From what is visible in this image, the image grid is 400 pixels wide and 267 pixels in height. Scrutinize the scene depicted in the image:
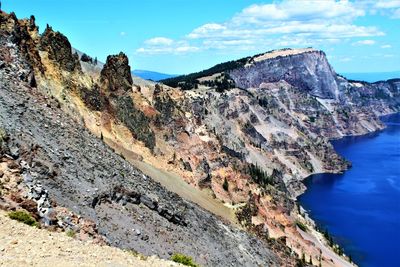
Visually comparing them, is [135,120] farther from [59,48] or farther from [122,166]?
[122,166]

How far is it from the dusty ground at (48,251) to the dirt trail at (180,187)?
38280 millimetres

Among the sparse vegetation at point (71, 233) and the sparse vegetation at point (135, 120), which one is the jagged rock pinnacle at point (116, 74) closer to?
the sparse vegetation at point (135, 120)

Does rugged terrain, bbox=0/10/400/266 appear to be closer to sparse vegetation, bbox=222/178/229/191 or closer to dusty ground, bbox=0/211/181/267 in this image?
sparse vegetation, bbox=222/178/229/191

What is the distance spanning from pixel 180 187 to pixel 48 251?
5074 centimetres

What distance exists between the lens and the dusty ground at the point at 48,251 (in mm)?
23969

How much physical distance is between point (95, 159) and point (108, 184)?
395 centimetres

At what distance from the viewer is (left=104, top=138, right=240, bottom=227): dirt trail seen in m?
68.9

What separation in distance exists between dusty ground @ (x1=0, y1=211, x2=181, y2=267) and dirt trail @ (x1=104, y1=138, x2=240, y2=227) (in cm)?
3828

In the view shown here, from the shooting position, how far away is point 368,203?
191m

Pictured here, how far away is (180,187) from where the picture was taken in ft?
249

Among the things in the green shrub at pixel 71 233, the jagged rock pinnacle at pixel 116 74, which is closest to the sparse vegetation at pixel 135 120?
the jagged rock pinnacle at pixel 116 74

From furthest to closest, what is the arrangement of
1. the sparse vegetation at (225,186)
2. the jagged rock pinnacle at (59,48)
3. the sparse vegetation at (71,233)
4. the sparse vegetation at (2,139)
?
the sparse vegetation at (225,186), the jagged rock pinnacle at (59,48), the sparse vegetation at (2,139), the sparse vegetation at (71,233)

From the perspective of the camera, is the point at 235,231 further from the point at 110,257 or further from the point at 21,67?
the point at 110,257

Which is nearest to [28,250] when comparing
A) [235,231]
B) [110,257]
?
[110,257]
